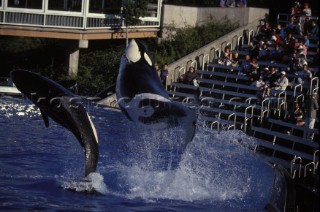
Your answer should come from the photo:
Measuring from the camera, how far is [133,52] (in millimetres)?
11172

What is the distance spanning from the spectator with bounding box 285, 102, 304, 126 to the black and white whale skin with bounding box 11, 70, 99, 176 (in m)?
7.37

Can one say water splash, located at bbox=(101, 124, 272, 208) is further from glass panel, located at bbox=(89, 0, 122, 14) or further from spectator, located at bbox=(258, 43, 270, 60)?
glass panel, located at bbox=(89, 0, 122, 14)

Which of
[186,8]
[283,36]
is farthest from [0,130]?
[186,8]

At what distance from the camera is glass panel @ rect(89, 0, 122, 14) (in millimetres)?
27250

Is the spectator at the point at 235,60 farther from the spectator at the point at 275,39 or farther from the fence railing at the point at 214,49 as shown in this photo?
the spectator at the point at 275,39

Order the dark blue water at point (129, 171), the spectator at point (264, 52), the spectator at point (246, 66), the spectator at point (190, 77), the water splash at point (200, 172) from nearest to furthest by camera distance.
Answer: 1. the dark blue water at point (129, 171)
2. the water splash at point (200, 172)
3. the spectator at point (246, 66)
4. the spectator at point (264, 52)
5. the spectator at point (190, 77)

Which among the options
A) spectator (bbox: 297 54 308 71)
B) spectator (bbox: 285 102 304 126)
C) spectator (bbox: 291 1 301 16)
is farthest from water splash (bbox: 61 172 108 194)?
spectator (bbox: 291 1 301 16)

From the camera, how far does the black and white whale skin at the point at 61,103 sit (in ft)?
35.2

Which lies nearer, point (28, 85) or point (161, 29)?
point (28, 85)

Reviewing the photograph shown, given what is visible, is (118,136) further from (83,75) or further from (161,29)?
(161,29)

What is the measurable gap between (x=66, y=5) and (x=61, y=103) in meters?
Result: 16.3

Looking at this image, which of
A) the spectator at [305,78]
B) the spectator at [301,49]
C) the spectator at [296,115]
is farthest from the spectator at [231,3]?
the spectator at [296,115]

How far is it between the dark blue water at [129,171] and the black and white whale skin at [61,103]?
3.17 ft

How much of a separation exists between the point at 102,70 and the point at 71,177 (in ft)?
42.8
